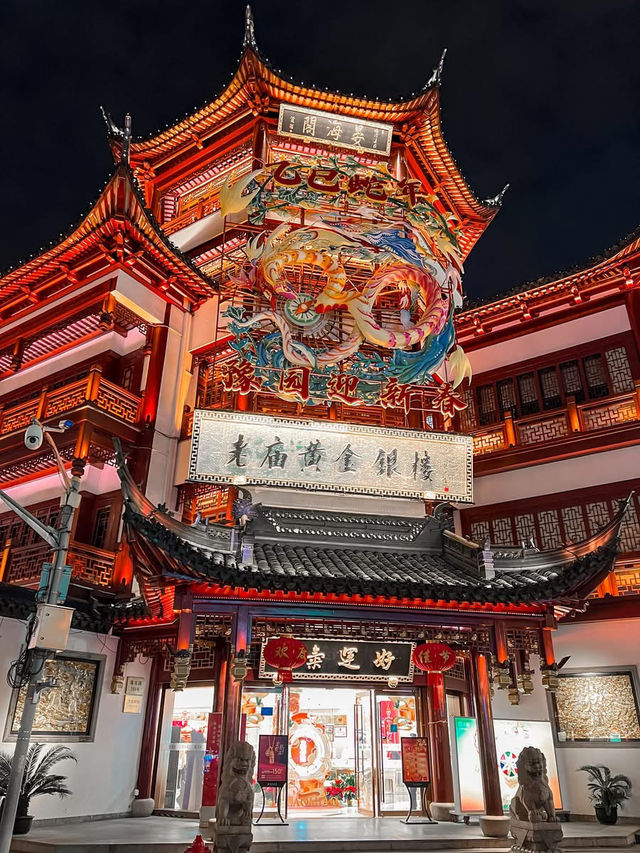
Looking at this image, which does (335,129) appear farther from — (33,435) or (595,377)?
(33,435)

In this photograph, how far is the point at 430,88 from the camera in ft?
63.3

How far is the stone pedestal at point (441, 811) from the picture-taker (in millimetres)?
11859

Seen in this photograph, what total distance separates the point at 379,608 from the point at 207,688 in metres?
4.73

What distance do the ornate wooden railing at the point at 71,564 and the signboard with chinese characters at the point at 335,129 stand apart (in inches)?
518

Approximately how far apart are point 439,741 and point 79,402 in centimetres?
1102

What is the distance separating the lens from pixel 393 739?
12422mm

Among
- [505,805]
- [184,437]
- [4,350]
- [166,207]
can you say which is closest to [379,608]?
[505,805]

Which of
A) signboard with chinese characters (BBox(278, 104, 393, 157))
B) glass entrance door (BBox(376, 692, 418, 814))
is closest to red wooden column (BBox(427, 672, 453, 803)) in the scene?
glass entrance door (BBox(376, 692, 418, 814))

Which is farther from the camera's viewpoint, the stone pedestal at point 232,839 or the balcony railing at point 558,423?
the balcony railing at point 558,423

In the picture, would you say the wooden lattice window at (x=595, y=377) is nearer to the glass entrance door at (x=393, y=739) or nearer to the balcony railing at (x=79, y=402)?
the glass entrance door at (x=393, y=739)

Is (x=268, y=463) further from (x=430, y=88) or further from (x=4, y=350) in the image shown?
(x=430, y=88)

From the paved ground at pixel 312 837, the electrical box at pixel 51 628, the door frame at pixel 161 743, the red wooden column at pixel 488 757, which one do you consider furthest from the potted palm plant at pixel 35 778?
the red wooden column at pixel 488 757

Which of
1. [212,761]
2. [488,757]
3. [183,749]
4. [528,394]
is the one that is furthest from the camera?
[528,394]

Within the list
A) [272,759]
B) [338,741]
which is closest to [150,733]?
[272,759]
